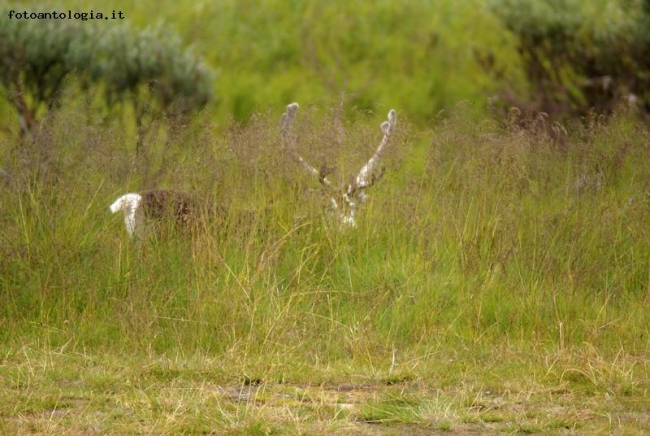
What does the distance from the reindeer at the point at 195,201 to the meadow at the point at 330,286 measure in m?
0.08

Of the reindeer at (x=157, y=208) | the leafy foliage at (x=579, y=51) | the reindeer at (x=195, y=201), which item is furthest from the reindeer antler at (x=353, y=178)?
the leafy foliage at (x=579, y=51)

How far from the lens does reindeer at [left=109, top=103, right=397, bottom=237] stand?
6992 mm

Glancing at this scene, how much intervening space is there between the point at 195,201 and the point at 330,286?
1160mm

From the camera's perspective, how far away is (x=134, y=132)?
25.6 feet

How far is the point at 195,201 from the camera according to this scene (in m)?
7.09

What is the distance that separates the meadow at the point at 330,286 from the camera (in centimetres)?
497

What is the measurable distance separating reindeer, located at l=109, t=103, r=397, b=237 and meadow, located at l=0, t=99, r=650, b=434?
3.3 inches

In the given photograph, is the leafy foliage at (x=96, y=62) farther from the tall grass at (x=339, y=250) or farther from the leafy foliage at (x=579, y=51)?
the leafy foliage at (x=579, y=51)

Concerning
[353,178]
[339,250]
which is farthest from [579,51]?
[339,250]

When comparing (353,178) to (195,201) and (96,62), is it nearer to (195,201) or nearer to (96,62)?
(195,201)

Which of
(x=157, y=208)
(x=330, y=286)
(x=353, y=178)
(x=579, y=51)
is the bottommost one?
(x=330, y=286)

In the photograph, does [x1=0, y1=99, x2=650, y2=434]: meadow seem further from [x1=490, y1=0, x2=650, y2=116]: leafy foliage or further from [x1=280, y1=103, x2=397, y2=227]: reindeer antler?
[x1=490, y1=0, x2=650, y2=116]: leafy foliage

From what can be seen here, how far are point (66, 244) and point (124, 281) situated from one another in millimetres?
473

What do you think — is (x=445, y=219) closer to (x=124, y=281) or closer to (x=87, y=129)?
(x=124, y=281)
